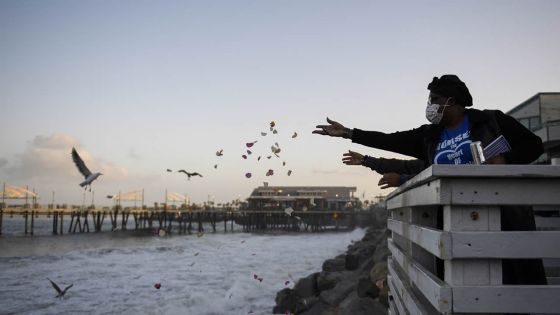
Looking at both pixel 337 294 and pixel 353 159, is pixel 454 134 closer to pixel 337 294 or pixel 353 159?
pixel 353 159

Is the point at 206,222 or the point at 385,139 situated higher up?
the point at 385,139

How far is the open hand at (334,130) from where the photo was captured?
11.9ft

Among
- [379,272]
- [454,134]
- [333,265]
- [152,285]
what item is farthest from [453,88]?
[152,285]

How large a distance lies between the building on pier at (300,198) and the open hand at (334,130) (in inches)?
2766

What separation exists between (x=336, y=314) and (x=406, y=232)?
6472mm

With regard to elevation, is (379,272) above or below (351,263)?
above

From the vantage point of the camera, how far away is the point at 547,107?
735 inches

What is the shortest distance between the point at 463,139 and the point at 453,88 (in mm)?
372

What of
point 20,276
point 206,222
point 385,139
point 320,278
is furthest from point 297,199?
point 385,139

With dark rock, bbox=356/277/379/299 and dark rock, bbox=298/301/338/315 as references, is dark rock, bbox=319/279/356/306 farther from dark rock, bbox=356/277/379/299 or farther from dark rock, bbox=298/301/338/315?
dark rock, bbox=356/277/379/299

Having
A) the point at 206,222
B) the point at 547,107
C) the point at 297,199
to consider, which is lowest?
the point at 206,222

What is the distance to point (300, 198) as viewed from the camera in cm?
7706

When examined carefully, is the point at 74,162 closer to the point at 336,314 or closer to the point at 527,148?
the point at 336,314

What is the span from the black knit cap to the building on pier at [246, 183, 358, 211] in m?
71.0
